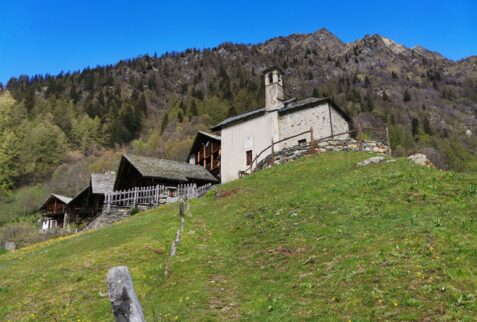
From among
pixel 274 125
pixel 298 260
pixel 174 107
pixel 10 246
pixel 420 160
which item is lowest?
pixel 298 260

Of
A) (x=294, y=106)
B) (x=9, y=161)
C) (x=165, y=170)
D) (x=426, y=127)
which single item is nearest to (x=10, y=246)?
(x=165, y=170)

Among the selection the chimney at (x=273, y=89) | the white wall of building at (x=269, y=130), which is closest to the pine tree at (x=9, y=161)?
the white wall of building at (x=269, y=130)

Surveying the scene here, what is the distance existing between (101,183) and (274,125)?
22.2 meters

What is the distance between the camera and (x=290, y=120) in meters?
44.9

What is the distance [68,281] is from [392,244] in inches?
443

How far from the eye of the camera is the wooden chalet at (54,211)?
6862cm

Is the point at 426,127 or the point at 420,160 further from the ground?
the point at 426,127

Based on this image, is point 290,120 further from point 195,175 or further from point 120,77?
point 120,77

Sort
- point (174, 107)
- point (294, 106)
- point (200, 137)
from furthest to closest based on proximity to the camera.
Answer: point (174, 107)
point (200, 137)
point (294, 106)

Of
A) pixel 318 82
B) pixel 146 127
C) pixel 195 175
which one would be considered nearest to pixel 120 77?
pixel 146 127

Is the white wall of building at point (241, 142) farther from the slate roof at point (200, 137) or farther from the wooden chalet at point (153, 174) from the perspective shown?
the slate roof at point (200, 137)

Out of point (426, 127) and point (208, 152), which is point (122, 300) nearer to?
point (208, 152)

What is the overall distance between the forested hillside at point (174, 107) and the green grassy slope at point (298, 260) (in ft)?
205

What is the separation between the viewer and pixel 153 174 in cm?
4288
